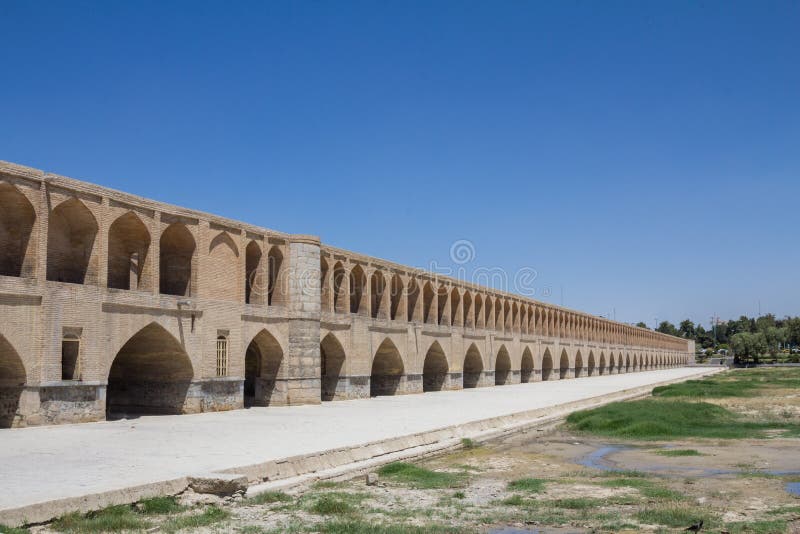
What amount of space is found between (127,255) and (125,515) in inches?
574

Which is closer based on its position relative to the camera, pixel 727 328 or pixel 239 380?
pixel 239 380

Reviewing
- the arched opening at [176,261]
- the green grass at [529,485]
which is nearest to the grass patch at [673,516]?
the green grass at [529,485]

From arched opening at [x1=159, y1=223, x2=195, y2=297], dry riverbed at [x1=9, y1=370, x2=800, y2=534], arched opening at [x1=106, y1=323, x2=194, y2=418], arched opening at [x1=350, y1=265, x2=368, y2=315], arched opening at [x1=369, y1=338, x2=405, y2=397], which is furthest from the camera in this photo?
arched opening at [x1=369, y1=338, x2=405, y2=397]

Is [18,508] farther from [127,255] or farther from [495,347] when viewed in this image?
[495,347]

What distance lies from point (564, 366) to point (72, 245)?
4610cm

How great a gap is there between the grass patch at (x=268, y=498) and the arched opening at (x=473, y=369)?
31661mm

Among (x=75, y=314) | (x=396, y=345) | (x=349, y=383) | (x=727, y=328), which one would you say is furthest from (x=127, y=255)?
(x=727, y=328)

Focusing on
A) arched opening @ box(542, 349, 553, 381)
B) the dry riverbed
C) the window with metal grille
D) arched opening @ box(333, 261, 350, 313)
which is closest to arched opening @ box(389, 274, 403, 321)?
arched opening @ box(333, 261, 350, 313)

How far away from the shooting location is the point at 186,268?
2256 centimetres

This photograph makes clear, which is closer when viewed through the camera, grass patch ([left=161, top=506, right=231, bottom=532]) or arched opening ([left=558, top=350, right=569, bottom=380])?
grass patch ([left=161, top=506, right=231, bottom=532])

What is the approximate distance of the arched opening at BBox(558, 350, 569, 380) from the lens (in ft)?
193

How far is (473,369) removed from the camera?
4219 centimetres

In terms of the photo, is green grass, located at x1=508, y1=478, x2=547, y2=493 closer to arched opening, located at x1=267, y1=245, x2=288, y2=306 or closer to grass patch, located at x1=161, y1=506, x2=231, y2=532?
grass patch, located at x1=161, y1=506, x2=231, y2=532

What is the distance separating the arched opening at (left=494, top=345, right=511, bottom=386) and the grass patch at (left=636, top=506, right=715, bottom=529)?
3672cm
